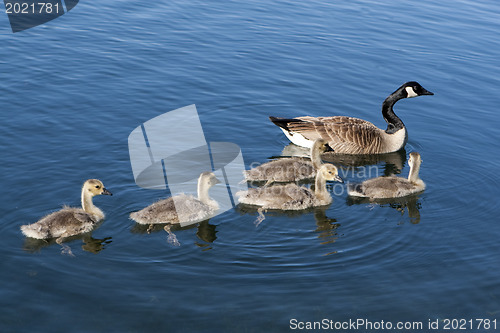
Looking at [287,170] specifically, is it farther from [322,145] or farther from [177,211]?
[177,211]

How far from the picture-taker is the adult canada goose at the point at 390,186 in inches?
462

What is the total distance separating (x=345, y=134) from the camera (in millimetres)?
14055

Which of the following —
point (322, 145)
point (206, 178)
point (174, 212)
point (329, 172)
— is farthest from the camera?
point (322, 145)

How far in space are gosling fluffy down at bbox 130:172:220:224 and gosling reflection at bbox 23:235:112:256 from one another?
675mm

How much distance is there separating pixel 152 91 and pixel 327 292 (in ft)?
30.0

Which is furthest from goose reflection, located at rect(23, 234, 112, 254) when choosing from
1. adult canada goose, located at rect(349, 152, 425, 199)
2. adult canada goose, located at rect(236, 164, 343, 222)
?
adult canada goose, located at rect(349, 152, 425, 199)

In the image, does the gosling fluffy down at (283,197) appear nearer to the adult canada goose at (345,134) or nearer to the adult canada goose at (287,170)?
the adult canada goose at (287,170)

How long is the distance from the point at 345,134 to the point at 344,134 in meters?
0.02

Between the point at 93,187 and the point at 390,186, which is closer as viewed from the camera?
the point at 93,187

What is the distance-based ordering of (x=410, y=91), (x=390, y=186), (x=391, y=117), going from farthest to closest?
1. (x=410, y=91)
2. (x=391, y=117)
3. (x=390, y=186)

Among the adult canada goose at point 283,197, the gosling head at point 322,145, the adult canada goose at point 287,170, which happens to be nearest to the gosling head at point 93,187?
the adult canada goose at point 283,197

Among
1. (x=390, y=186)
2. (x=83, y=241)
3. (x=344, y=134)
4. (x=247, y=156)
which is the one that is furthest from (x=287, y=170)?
(x=83, y=241)

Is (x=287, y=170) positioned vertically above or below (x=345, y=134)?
below

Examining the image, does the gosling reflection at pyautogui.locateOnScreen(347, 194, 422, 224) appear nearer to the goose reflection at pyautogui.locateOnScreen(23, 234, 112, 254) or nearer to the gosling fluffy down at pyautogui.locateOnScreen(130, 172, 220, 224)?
the gosling fluffy down at pyautogui.locateOnScreen(130, 172, 220, 224)
